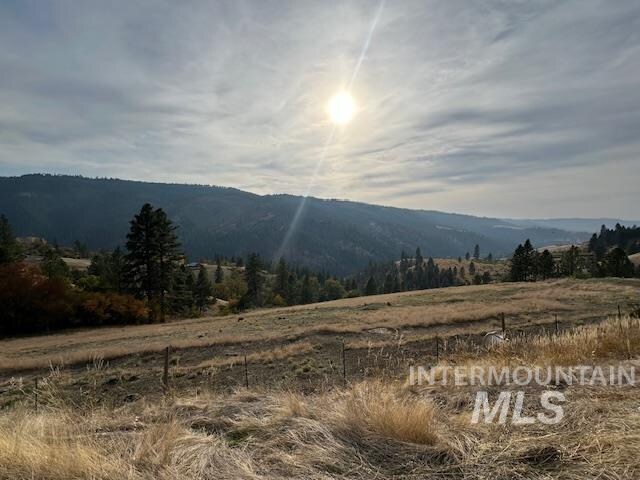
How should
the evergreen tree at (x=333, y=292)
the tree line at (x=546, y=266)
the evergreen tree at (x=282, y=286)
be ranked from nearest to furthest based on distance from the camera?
the tree line at (x=546, y=266)
the evergreen tree at (x=282, y=286)
the evergreen tree at (x=333, y=292)

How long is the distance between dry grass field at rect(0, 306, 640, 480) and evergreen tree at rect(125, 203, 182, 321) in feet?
141

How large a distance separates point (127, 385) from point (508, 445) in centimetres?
1392

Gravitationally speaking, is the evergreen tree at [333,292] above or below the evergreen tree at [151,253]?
below

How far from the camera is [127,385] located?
45.6 feet

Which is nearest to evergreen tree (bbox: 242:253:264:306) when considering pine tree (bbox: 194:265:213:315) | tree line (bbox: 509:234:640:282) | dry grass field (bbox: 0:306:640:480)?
pine tree (bbox: 194:265:213:315)

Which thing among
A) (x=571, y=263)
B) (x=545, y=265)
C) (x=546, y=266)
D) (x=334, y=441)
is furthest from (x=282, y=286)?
(x=334, y=441)

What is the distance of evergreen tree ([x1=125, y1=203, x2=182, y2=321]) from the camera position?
146 ft

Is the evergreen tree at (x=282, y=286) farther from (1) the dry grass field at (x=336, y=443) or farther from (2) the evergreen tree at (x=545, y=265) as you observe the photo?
(1) the dry grass field at (x=336, y=443)

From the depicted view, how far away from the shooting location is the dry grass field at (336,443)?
2.95 m

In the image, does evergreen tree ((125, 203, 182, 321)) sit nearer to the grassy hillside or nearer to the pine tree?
the pine tree

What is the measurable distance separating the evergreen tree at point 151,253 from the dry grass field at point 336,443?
43046mm

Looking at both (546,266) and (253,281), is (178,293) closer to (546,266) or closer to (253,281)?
(253,281)

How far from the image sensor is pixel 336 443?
3469 millimetres

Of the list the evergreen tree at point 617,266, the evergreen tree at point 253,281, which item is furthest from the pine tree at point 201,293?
the evergreen tree at point 617,266
